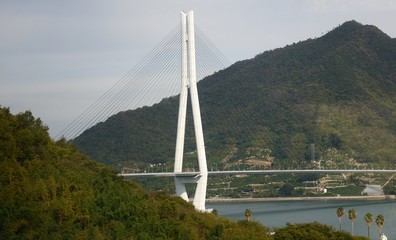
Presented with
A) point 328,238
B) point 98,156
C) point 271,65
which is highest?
point 271,65

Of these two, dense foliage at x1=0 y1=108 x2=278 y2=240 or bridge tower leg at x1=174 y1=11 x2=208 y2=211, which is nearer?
dense foliage at x1=0 y1=108 x2=278 y2=240

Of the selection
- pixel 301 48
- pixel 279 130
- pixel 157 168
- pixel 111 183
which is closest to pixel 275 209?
pixel 157 168

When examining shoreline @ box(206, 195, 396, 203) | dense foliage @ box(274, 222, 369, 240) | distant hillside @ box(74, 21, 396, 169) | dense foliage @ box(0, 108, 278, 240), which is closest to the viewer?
dense foliage @ box(0, 108, 278, 240)

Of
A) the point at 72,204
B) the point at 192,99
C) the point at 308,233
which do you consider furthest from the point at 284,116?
the point at 72,204

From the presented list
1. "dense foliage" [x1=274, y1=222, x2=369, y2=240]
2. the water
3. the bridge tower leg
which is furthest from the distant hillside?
"dense foliage" [x1=274, y1=222, x2=369, y2=240]

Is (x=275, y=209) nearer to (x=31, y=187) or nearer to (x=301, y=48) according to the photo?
(x=31, y=187)

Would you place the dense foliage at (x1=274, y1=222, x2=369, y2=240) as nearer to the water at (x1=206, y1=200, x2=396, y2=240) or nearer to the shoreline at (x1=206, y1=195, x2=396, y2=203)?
the water at (x1=206, y1=200, x2=396, y2=240)
